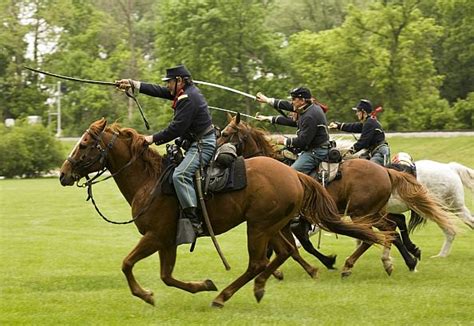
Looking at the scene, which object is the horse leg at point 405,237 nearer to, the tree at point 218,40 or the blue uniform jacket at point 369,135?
the blue uniform jacket at point 369,135

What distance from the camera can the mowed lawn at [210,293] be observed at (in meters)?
10.2

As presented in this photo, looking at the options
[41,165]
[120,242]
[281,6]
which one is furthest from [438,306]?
[281,6]

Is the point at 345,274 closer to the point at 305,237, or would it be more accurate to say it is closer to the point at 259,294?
the point at 305,237

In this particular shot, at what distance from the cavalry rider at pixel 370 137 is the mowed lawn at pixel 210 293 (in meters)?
1.87

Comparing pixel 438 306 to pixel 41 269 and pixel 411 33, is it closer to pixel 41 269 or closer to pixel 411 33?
pixel 41 269

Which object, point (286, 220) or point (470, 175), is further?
point (470, 175)

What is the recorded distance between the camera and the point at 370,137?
1544cm

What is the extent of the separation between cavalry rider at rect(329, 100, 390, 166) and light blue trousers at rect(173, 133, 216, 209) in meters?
4.73

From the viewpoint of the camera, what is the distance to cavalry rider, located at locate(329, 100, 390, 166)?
15406mm

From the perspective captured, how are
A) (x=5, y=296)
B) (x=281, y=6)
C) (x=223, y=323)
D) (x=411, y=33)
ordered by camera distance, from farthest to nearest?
(x=281, y=6)
(x=411, y=33)
(x=5, y=296)
(x=223, y=323)

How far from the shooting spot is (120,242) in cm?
1902

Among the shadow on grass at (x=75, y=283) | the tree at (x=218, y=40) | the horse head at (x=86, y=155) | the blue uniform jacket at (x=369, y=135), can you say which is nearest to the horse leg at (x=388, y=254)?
the blue uniform jacket at (x=369, y=135)

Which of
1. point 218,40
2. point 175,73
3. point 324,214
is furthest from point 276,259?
point 218,40

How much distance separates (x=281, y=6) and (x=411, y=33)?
2238 cm
